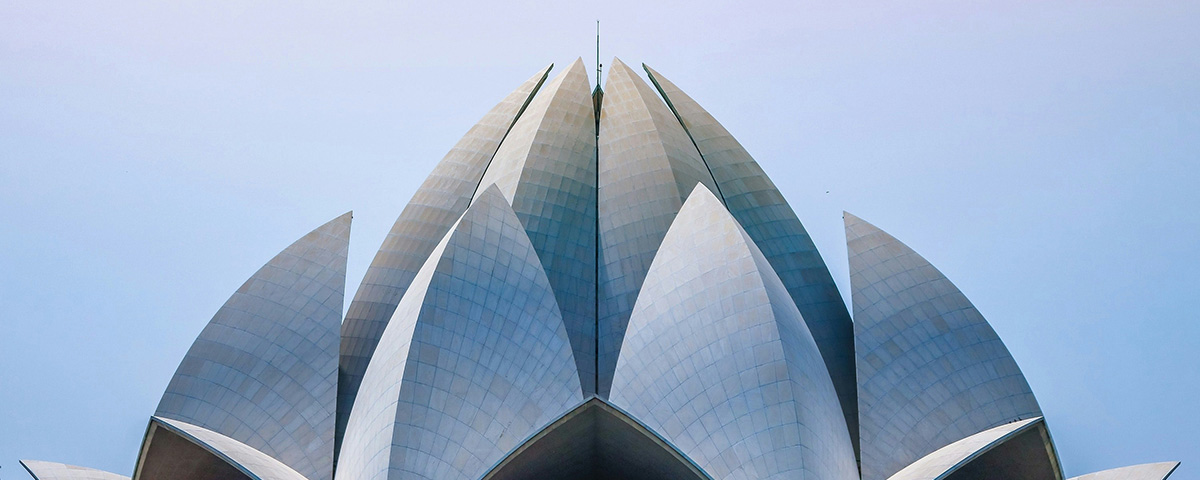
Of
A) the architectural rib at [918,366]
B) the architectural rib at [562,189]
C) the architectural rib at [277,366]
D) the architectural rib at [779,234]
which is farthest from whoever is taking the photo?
the architectural rib at [779,234]

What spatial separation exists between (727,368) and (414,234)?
730 centimetres

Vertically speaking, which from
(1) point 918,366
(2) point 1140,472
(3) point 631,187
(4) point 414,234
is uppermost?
(3) point 631,187

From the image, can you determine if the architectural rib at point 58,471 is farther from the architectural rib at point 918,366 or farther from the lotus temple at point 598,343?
the architectural rib at point 918,366

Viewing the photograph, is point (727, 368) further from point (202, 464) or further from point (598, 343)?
point (202, 464)

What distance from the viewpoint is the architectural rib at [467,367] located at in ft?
51.3

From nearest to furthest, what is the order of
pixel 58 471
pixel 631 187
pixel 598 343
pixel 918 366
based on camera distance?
1. pixel 58 471
2. pixel 918 366
3. pixel 598 343
4. pixel 631 187

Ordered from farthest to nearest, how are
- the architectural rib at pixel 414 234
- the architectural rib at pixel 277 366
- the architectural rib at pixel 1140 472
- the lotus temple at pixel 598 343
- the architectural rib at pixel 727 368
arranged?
the architectural rib at pixel 414 234 < the architectural rib at pixel 277 366 < the lotus temple at pixel 598 343 < the architectural rib at pixel 1140 472 < the architectural rib at pixel 727 368

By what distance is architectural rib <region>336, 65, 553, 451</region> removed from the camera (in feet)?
67.2

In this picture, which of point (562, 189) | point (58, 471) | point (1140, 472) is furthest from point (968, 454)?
point (58, 471)

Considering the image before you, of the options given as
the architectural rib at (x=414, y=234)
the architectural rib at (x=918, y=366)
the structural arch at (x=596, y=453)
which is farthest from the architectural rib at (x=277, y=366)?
the architectural rib at (x=918, y=366)

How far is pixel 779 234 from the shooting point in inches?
840

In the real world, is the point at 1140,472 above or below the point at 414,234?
below

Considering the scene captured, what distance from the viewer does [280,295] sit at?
1995 cm

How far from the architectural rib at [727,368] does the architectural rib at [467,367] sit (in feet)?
3.66
